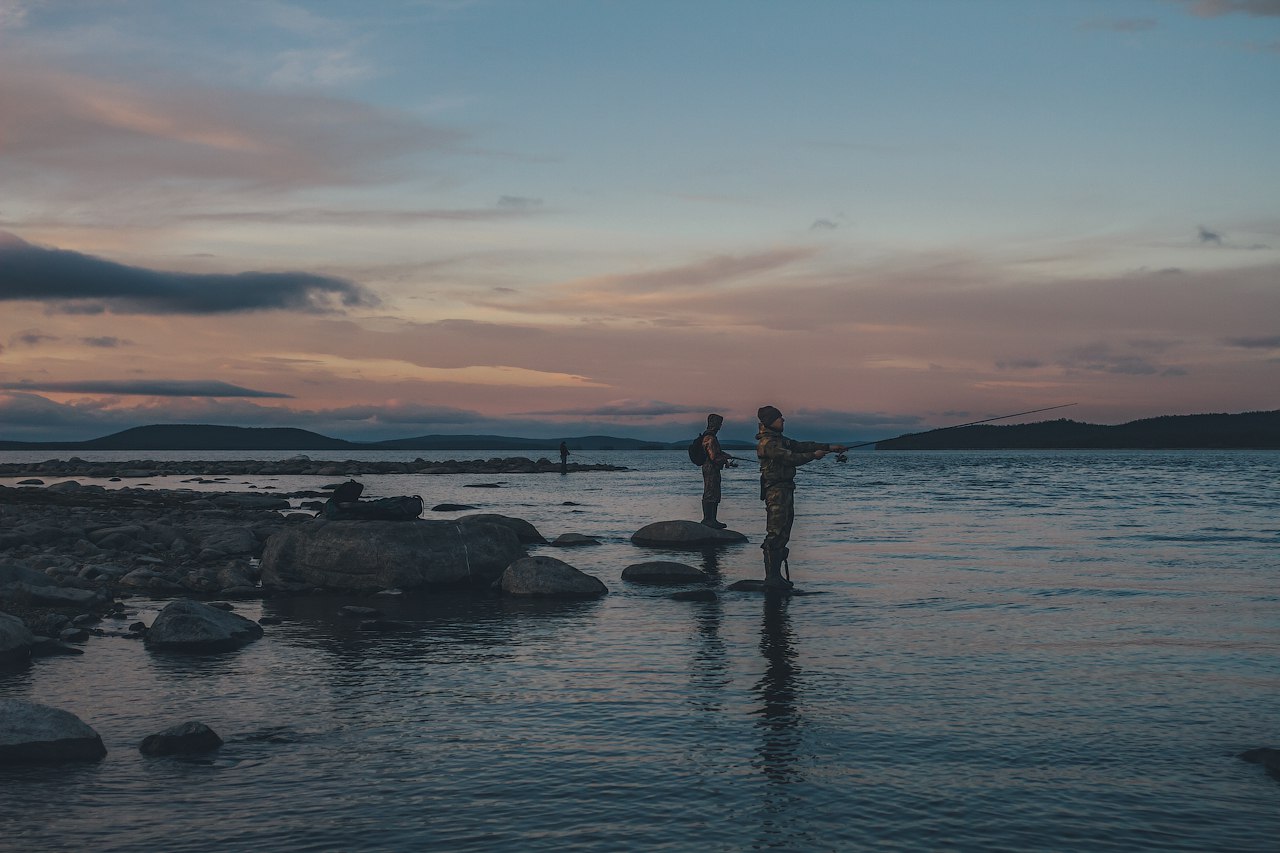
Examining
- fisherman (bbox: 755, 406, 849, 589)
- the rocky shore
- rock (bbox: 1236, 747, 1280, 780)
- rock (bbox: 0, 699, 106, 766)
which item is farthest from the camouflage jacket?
the rocky shore

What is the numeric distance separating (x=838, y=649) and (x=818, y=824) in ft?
20.6

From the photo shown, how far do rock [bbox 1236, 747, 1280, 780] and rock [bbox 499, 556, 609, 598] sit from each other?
11.0 meters

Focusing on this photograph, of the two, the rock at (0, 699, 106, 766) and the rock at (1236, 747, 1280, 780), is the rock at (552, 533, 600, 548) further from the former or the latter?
the rock at (1236, 747, 1280, 780)

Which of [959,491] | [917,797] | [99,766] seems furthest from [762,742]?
[959,491]

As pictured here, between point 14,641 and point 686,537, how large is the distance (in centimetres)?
1703

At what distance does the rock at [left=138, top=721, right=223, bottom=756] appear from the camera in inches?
337

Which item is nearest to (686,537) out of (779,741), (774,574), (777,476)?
(774,574)

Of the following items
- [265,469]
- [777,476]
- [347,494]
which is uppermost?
[777,476]

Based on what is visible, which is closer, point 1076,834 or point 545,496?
point 1076,834

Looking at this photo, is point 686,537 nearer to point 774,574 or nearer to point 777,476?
point 774,574

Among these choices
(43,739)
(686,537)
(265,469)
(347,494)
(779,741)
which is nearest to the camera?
(43,739)

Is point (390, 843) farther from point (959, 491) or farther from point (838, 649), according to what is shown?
point (959, 491)

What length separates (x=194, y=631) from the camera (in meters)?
13.2

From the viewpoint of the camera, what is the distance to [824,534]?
30.8 metres
